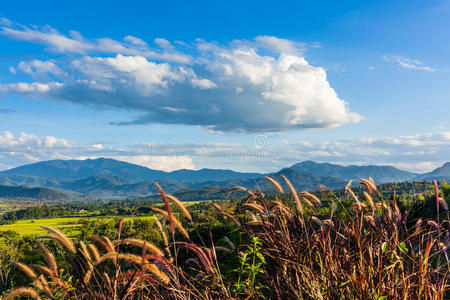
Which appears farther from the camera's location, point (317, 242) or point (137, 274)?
point (317, 242)

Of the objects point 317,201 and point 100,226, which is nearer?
point 317,201

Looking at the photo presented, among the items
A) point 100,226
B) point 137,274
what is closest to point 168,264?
point 137,274

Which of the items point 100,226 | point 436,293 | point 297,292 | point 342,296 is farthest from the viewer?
point 100,226

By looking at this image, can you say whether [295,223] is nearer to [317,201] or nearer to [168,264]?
[317,201]

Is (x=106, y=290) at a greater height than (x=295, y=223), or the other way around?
(x=295, y=223)

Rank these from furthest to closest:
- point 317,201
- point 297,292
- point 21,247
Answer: point 21,247, point 317,201, point 297,292

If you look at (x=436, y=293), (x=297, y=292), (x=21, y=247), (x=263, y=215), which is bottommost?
(x=21, y=247)

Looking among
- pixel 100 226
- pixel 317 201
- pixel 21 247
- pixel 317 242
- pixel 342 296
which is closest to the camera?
pixel 342 296

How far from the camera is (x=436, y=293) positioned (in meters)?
2.48

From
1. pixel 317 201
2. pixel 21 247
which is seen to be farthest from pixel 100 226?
pixel 317 201

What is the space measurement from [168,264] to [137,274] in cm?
30

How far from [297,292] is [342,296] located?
1.39 ft

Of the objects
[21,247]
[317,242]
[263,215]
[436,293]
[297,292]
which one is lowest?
[21,247]

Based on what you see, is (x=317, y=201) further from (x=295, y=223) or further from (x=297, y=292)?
(x=297, y=292)
